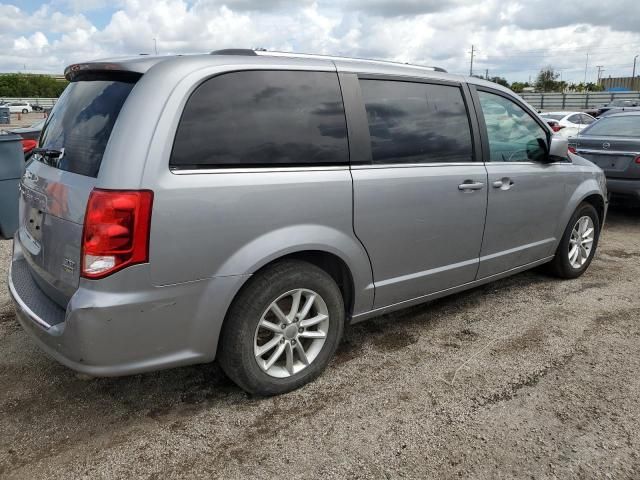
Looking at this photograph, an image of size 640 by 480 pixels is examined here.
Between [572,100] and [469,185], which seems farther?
[572,100]

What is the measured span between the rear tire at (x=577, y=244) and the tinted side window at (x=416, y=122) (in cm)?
165

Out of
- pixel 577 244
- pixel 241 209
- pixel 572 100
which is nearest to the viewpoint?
pixel 241 209

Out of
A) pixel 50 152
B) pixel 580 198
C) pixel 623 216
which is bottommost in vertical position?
pixel 623 216

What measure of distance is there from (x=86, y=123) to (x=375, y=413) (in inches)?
82.0

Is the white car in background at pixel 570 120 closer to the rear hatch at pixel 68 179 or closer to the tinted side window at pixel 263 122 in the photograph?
the tinted side window at pixel 263 122

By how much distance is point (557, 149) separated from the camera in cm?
432

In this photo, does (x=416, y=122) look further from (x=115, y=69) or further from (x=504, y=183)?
(x=115, y=69)

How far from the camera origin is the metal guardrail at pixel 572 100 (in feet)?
142

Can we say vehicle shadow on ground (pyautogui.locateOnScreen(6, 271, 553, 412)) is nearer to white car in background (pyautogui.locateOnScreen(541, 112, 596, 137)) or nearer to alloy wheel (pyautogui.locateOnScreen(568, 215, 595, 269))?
alloy wheel (pyautogui.locateOnScreen(568, 215, 595, 269))

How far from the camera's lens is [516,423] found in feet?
9.06

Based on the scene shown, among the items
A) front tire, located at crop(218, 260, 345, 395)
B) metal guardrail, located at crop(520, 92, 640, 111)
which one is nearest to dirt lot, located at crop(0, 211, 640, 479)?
front tire, located at crop(218, 260, 345, 395)


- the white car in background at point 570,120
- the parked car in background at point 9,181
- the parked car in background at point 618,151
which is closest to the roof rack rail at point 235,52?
the parked car in background at point 9,181

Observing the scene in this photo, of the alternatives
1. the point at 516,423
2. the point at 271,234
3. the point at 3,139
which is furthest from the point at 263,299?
the point at 3,139

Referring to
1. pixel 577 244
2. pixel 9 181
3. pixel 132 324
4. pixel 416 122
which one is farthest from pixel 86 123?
pixel 9 181
